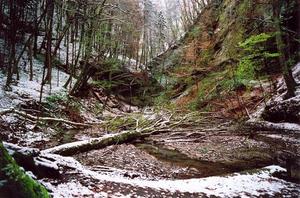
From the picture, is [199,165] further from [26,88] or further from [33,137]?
[26,88]

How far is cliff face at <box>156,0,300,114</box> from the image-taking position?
15.4 meters

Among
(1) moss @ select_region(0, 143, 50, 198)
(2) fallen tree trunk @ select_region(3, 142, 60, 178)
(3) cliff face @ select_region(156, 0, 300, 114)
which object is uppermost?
(3) cliff face @ select_region(156, 0, 300, 114)

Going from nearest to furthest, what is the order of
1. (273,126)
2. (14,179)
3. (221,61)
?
1. (14,179)
2. (273,126)
3. (221,61)

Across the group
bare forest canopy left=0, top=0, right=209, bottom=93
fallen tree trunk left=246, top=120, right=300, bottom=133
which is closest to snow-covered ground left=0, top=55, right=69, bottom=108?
bare forest canopy left=0, top=0, right=209, bottom=93

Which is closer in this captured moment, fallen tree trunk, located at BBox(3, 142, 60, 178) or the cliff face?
fallen tree trunk, located at BBox(3, 142, 60, 178)

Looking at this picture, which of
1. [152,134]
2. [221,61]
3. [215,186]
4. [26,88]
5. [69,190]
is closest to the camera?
[69,190]

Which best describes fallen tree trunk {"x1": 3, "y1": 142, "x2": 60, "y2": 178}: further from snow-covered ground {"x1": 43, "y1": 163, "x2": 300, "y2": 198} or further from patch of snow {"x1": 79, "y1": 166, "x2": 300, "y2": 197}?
patch of snow {"x1": 79, "y1": 166, "x2": 300, "y2": 197}

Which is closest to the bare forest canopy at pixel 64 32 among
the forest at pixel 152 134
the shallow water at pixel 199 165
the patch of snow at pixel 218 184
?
the forest at pixel 152 134

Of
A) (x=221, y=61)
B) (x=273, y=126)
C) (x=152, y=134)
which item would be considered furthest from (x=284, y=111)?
(x=221, y=61)

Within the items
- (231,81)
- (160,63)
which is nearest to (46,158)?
(231,81)

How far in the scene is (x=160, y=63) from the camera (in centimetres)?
3472

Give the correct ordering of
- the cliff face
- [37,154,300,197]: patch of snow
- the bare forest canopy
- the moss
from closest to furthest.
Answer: the moss, [37,154,300,197]: patch of snow, the bare forest canopy, the cliff face

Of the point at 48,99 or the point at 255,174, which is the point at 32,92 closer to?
the point at 48,99

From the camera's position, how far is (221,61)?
20750 mm
